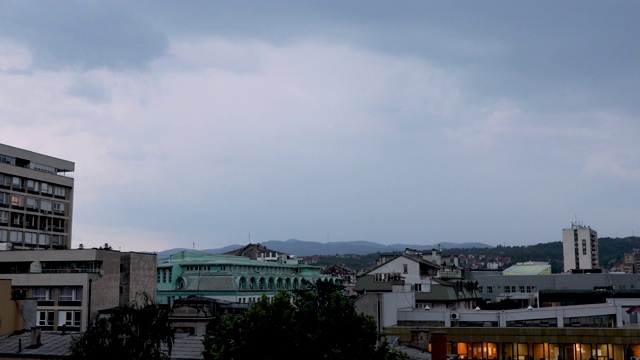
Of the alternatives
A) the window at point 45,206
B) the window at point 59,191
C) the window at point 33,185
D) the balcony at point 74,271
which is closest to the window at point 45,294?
the balcony at point 74,271

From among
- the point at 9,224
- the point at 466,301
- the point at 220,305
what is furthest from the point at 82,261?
the point at 466,301

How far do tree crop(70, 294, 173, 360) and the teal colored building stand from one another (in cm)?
7055

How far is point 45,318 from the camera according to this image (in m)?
82.4

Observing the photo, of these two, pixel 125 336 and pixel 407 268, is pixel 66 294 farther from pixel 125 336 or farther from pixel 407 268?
pixel 407 268

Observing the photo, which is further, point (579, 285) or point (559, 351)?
point (579, 285)

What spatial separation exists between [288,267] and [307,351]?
347 feet

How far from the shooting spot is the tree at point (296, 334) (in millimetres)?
40938

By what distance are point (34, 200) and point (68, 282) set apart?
1696 inches

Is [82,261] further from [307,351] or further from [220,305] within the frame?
[307,351]

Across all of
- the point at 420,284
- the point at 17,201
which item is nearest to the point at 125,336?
the point at 420,284

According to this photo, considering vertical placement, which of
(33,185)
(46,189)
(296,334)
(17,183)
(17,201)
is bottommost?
(296,334)

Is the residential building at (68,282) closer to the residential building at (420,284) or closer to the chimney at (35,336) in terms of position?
the chimney at (35,336)

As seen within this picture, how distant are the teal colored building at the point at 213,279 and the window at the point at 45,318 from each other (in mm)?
30426

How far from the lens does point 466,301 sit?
4476 inches
